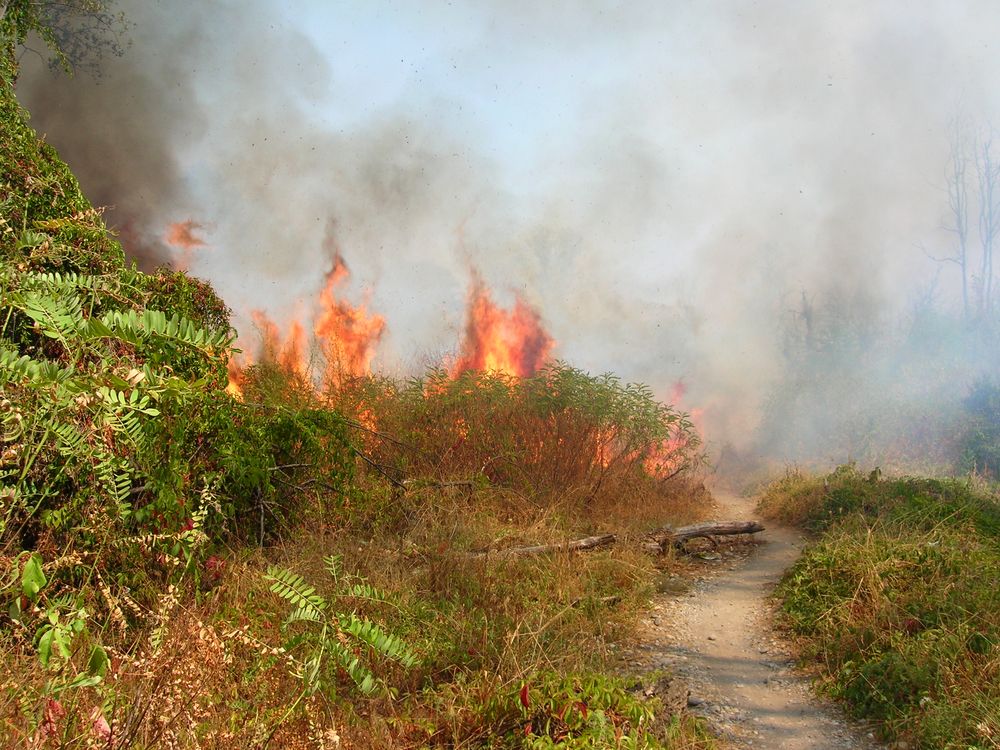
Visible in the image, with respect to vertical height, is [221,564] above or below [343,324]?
below

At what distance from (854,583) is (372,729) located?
480cm

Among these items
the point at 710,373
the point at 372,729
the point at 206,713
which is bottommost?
the point at 372,729

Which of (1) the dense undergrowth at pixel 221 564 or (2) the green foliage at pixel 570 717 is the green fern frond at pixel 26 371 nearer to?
(1) the dense undergrowth at pixel 221 564

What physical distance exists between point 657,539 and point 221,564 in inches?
229

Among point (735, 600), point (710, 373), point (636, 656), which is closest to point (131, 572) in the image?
point (636, 656)

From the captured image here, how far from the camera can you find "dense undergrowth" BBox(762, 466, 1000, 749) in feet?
13.4

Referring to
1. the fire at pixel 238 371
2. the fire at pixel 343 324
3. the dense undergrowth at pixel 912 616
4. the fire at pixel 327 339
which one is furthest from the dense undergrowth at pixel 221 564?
the fire at pixel 343 324

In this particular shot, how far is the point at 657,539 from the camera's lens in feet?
29.2

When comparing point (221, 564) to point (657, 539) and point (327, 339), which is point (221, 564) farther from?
point (327, 339)

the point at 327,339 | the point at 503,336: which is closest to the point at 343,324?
the point at 327,339

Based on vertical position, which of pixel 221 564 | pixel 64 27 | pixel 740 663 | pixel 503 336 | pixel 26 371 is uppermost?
pixel 64 27

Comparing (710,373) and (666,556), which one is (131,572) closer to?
(666,556)

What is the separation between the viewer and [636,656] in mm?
5477

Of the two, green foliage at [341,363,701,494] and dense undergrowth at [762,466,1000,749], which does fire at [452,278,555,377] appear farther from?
dense undergrowth at [762,466,1000,749]
